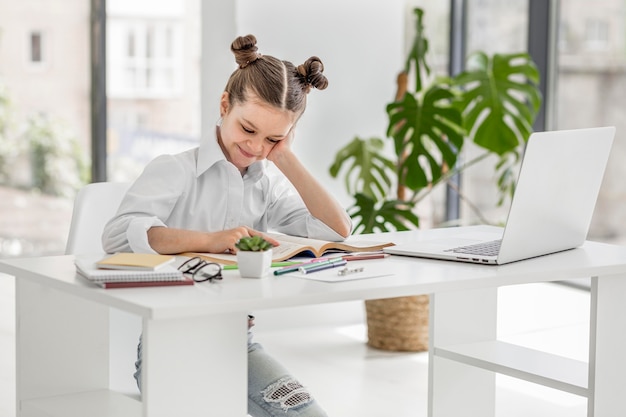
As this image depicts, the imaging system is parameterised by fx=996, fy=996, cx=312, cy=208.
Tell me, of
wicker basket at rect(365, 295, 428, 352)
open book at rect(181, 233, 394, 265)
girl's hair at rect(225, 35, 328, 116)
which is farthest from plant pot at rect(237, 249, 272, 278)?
wicker basket at rect(365, 295, 428, 352)

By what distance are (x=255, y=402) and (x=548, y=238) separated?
70 centimetres

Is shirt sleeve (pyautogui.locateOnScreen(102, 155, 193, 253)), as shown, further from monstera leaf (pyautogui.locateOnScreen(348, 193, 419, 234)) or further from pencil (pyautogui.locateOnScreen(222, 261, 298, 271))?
monstera leaf (pyautogui.locateOnScreen(348, 193, 419, 234))

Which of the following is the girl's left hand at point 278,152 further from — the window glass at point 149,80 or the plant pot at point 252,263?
the window glass at point 149,80

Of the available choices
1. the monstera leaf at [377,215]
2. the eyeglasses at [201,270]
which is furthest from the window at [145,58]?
the eyeglasses at [201,270]

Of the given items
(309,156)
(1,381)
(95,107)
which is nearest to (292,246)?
(1,381)

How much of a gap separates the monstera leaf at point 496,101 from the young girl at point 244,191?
5.23 feet

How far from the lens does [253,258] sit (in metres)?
1.74

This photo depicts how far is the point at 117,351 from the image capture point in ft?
7.00

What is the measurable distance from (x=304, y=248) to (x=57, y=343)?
51cm

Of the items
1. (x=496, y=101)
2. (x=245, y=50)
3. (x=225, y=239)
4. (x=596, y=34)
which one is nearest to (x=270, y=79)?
(x=245, y=50)

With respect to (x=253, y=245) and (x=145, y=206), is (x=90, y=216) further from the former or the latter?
(x=253, y=245)

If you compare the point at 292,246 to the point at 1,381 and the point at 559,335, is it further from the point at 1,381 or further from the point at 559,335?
the point at 559,335

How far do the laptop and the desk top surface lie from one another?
29mm

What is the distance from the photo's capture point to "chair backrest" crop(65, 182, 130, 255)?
2.22 meters
